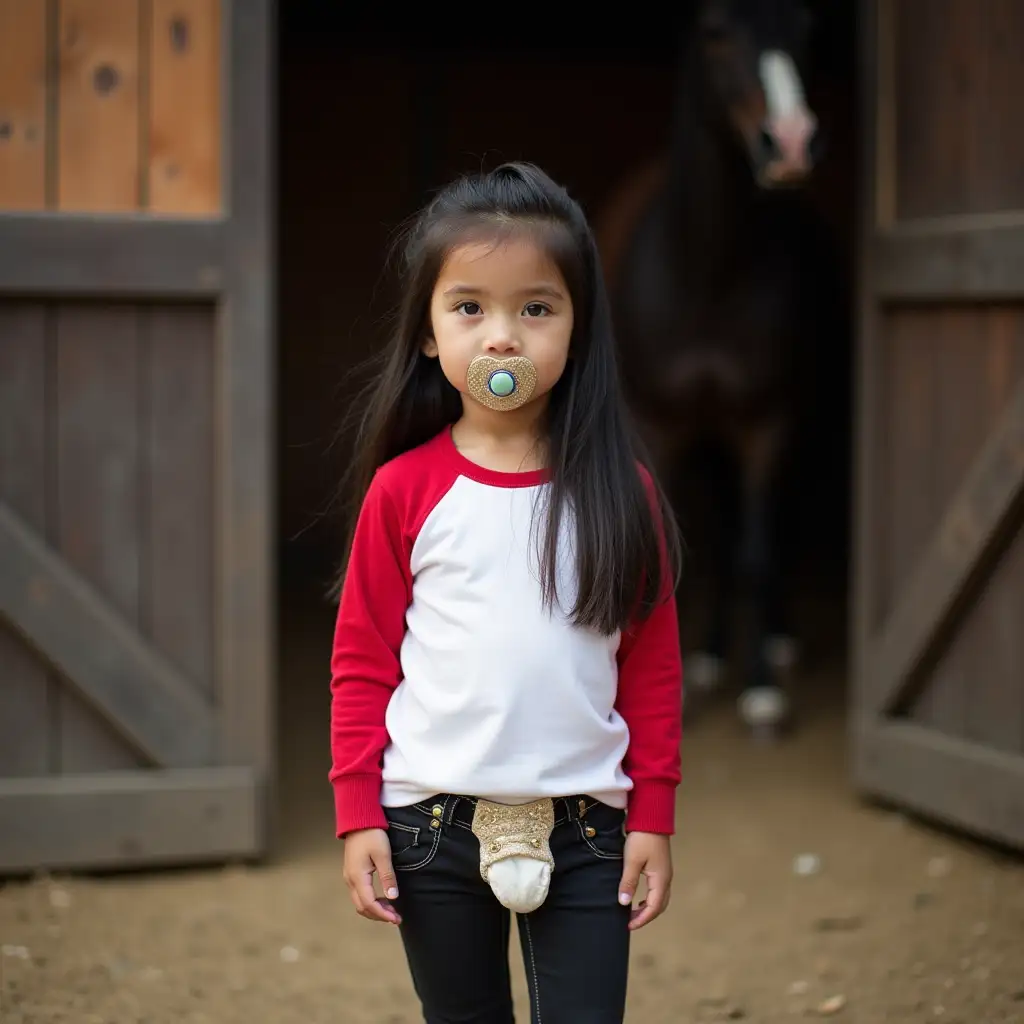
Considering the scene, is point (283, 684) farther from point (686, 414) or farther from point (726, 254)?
point (726, 254)

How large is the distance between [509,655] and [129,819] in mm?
1906

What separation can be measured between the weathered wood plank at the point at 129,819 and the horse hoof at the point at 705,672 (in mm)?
1892

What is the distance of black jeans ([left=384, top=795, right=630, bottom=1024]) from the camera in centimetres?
163

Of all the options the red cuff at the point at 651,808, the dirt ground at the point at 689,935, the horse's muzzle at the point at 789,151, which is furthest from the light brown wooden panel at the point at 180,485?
the red cuff at the point at 651,808

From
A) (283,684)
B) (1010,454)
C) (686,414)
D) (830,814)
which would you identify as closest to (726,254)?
(686,414)

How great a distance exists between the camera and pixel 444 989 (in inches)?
66.2

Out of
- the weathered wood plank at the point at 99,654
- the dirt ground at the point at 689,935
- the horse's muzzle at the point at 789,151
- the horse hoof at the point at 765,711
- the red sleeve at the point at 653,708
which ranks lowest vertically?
the dirt ground at the point at 689,935

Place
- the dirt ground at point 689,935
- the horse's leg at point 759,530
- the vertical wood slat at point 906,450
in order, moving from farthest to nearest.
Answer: the horse's leg at point 759,530
the vertical wood slat at point 906,450
the dirt ground at point 689,935

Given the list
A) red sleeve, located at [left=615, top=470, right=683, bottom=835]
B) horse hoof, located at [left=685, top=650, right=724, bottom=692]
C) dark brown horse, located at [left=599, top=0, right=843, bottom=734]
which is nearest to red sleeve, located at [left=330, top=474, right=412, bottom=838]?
red sleeve, located at [left=615, top=470, right=683, bottom=835]

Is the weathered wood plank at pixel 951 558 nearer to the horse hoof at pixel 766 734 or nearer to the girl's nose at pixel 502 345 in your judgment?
the horse hoof at pixel 766 734

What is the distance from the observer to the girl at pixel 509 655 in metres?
1.62

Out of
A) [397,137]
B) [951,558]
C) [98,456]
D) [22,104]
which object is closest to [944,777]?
[951,558]

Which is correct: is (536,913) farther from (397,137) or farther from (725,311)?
(397,137)

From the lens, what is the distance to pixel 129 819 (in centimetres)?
324
